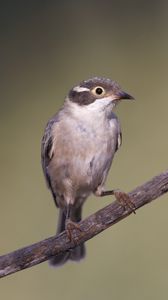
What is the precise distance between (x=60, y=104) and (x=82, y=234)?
2289 millimetres

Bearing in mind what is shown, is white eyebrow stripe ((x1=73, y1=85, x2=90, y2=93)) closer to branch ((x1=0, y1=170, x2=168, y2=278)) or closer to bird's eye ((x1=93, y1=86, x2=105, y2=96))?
bird's eye ((x1=93, y1=86, x2=105, y2=96))

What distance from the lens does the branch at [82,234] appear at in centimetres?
416

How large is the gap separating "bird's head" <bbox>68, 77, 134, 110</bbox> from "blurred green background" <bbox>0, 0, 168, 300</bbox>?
49.2 inches

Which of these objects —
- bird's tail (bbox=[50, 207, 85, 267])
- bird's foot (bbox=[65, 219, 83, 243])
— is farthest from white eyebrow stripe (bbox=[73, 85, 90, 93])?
bird's tail (bbox=[50, 207, 85, 267])

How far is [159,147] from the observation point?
618 cm

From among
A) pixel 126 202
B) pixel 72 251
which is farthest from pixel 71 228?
pixel 72 251

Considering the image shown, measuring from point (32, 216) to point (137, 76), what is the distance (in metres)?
1.41

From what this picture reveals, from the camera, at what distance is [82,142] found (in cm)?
Result: 479

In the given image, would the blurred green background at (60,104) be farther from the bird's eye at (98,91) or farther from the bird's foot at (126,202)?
the bird's eye at (98,91)

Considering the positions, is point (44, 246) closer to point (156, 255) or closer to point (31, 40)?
point (156, 255)

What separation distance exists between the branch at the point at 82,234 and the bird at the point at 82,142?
24 centimetres

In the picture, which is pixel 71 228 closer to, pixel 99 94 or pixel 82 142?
pixel 82 142

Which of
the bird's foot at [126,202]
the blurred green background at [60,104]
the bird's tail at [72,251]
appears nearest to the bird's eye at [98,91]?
the bird's foot at [126,202]

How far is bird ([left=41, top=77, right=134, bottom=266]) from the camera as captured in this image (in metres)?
4.64
